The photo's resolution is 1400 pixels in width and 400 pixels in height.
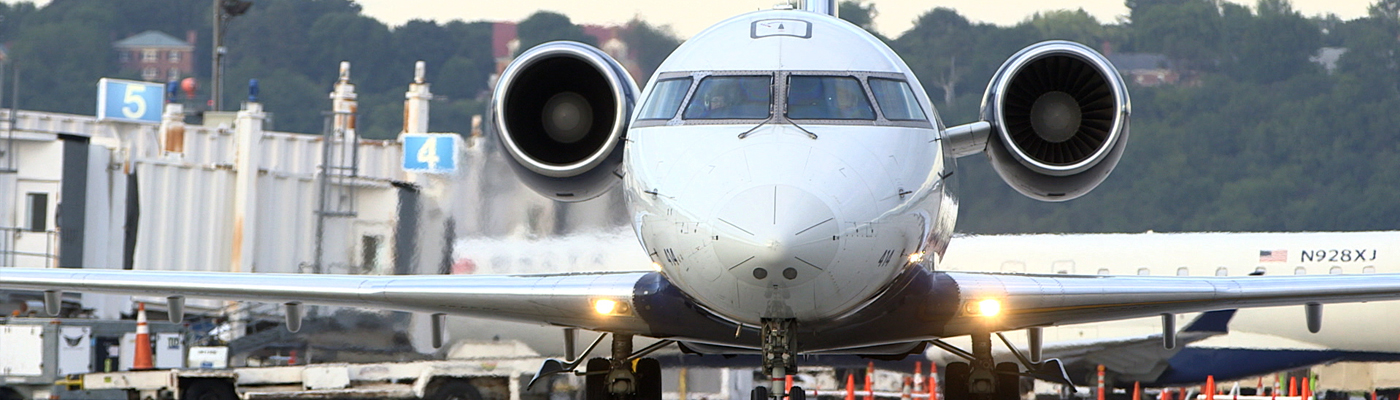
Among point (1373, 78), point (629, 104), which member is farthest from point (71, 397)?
point (1373, 78)

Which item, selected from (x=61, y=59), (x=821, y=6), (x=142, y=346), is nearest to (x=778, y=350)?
(x=821, y=6)

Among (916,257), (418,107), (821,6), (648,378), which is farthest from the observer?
(418,107)

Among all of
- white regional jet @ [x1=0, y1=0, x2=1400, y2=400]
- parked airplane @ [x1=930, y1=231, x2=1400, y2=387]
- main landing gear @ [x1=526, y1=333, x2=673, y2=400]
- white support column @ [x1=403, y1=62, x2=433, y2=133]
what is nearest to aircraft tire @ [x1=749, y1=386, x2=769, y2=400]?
white regional jet @ [x1=0, y1=0, x2=1400, y2=400]

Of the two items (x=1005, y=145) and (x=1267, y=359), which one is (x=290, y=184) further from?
A: (x=1005, y=145)

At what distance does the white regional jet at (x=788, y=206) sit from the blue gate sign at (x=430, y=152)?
12402mm

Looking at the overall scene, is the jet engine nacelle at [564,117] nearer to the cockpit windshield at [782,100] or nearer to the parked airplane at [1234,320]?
the cockpit windshield at [782,100]

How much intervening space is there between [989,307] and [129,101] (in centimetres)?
2516

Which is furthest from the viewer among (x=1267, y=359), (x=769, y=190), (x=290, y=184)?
(x=290, y=184)

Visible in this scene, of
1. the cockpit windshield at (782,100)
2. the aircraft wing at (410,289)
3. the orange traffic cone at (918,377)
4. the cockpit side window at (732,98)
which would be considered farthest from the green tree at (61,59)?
the cockpit side window at (732,98)

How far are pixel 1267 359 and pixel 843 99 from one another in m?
14.7

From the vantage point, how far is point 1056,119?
1175 centimetres

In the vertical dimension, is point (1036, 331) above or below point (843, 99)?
below

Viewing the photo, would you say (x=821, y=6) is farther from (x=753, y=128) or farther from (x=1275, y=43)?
(x=1275, y=43)

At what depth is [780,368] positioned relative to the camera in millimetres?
9227
